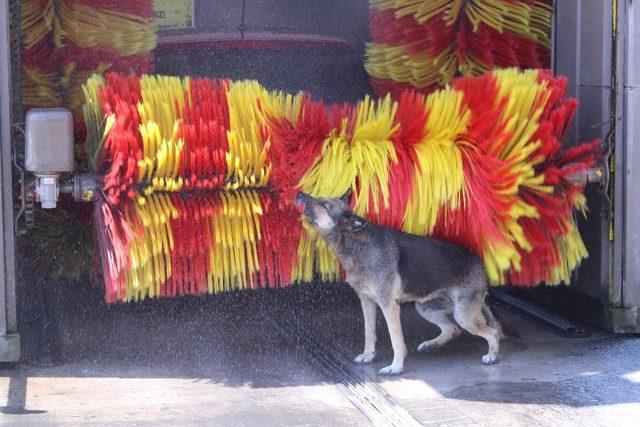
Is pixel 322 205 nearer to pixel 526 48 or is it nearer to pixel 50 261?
pixel 50 261

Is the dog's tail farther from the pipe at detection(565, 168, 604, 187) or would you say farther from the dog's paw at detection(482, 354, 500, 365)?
the pipe at detection(565, 168, 604, 187)

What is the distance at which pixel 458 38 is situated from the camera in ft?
18.4

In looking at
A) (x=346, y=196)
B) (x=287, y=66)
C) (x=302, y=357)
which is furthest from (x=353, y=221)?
(x=287, y=66)

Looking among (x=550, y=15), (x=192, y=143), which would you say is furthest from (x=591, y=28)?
(x=192, y=143)

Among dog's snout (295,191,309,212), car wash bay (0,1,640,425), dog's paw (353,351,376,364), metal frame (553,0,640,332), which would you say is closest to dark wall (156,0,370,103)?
car wash bay (0,1,640,425)

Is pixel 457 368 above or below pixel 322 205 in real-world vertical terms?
below

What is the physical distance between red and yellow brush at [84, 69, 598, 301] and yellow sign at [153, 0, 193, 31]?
2.73 m

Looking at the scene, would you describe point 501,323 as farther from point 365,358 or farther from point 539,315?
point 365,358

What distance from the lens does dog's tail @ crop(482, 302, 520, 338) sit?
447 centimetres

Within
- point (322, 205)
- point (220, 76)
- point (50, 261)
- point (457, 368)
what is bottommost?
point (457, 368)

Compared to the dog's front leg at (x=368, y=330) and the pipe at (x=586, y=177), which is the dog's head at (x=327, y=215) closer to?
the dog's front leg at (x=368, y=330)

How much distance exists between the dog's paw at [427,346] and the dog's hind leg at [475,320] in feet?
0.88

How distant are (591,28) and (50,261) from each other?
2.66 metres

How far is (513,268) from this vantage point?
14.4 ft
